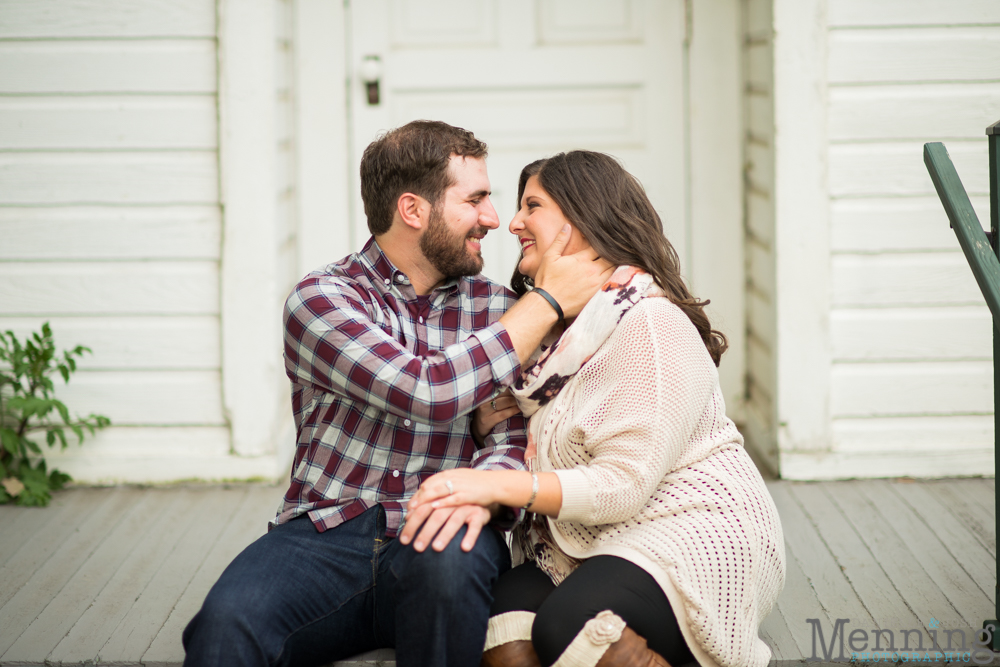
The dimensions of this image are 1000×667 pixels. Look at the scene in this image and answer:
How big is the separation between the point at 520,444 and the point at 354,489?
35cm

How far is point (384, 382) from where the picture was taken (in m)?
1.76

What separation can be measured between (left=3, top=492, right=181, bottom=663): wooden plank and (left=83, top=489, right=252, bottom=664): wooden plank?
3.0 inches

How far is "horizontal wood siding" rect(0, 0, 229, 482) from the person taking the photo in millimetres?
3033

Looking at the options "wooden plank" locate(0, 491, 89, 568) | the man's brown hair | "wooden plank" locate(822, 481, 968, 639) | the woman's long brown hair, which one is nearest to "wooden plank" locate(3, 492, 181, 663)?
"wooden plank" locate(0, 491, 89, 568)

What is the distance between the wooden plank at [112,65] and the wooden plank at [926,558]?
2432mm

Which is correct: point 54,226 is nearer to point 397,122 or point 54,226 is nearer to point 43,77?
point 43,77

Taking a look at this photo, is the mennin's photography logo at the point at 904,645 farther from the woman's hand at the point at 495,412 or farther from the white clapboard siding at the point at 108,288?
the white clapboard siding at the point at 108,288

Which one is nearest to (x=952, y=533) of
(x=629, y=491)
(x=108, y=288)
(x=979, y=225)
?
(x=979, y=225)

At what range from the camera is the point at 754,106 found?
3307mm

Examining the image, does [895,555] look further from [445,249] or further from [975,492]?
[445,249]

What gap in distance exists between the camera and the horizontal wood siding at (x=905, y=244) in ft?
9.83

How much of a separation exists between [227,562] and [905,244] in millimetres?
2262

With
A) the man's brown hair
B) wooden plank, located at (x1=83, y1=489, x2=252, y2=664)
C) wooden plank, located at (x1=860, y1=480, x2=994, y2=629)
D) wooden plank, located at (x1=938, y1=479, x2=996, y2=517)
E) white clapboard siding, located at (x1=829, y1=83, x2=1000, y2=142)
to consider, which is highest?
white clapboard siding, located at (x1=829, y1=83, x2=1000, y2=142)

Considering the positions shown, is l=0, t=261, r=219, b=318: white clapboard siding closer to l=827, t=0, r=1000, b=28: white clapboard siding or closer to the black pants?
the black pants
